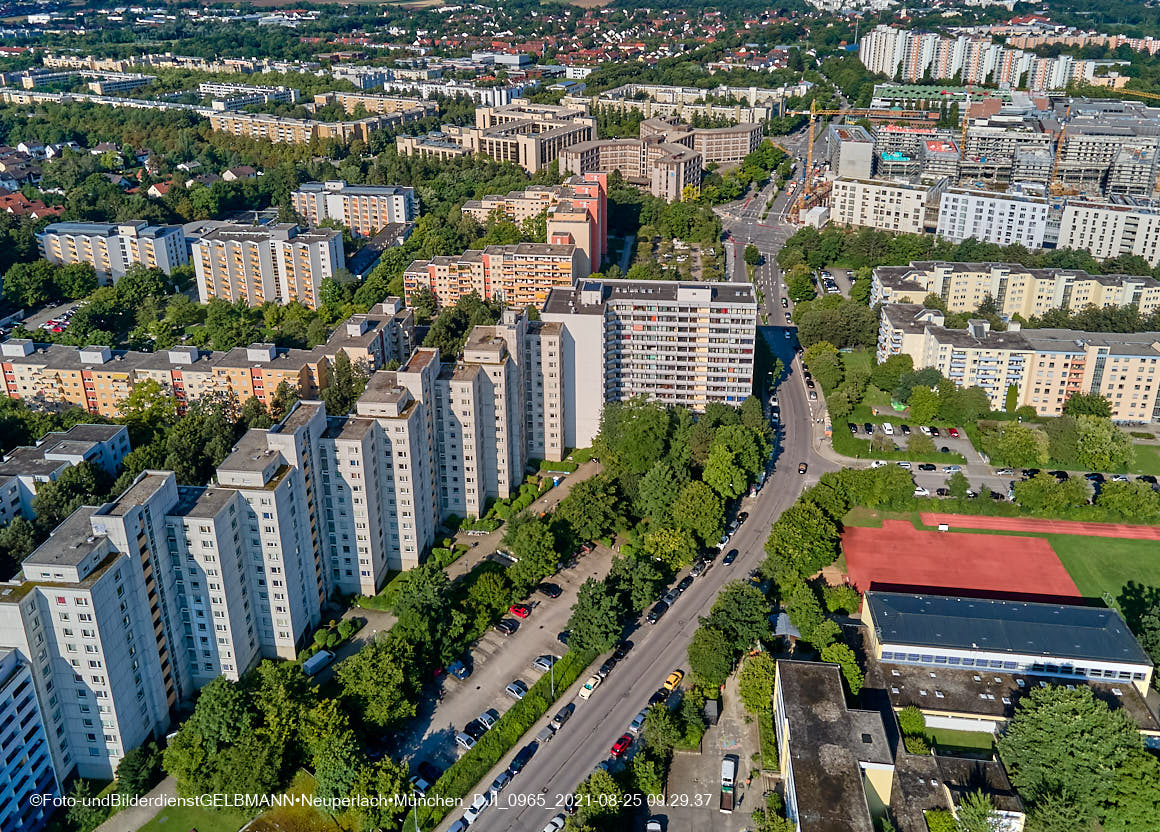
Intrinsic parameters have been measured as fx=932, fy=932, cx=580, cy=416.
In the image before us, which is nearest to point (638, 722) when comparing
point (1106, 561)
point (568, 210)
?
point (1106, 561)

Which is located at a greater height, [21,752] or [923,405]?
[923,405]

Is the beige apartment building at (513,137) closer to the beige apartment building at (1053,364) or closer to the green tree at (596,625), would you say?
the beige apartment building at (1053,364)

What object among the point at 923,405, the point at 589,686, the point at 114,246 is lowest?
the point at 589,686

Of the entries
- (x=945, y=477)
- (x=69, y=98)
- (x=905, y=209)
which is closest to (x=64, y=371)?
(x=945, y=477)

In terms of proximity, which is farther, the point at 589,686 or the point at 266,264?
the point at 266,264

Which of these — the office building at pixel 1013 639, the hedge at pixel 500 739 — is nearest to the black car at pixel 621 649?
the hedge at pixel 500 739

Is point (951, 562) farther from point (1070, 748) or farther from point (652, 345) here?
point (652, 345)
